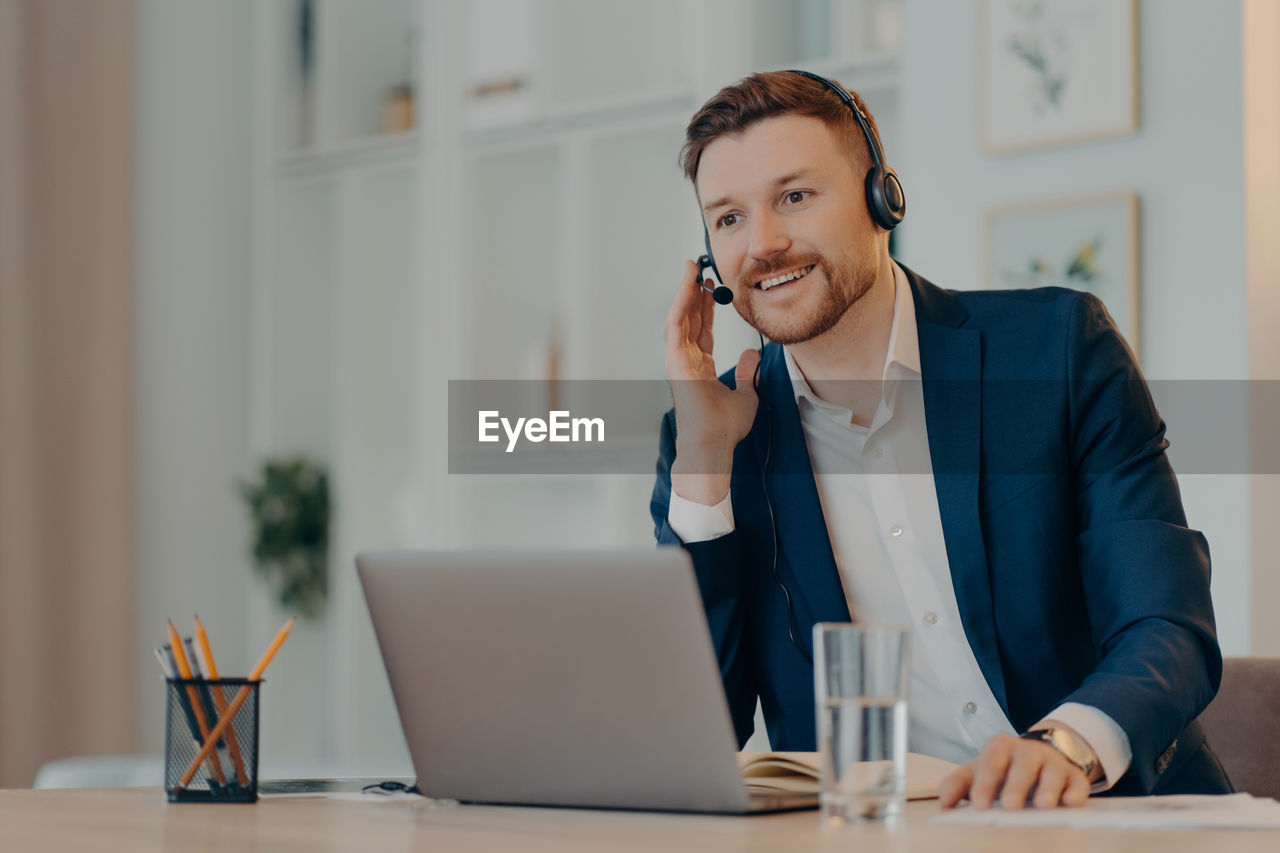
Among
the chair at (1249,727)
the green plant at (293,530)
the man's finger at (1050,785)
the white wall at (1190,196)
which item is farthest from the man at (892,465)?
the green plant at (293,530)

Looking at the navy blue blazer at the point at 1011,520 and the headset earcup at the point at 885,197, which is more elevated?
the headset earcup at the point at 885,197

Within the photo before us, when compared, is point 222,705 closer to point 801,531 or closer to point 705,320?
point 801,531

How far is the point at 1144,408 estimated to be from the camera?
1466mm

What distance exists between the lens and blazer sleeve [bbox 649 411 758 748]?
1404 mm

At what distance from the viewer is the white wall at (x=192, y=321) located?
4.02m

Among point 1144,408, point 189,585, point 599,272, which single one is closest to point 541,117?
point 599,272

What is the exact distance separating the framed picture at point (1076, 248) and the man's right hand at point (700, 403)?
1.18m

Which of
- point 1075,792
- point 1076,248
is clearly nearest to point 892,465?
point 1075,792

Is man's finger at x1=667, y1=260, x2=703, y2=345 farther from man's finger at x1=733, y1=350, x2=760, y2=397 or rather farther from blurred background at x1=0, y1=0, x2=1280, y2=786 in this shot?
blurred background at x1=0, y1=0, x2=1280, y2=786

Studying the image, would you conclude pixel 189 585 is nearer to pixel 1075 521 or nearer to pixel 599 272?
pixel 599 272

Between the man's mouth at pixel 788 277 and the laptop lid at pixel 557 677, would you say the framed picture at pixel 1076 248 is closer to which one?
the man's mouth at pixel 788 277

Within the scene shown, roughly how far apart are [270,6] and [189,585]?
1.71 m

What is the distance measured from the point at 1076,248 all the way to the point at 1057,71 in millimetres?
349

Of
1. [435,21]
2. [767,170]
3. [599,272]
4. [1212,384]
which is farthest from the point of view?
[435,21]
